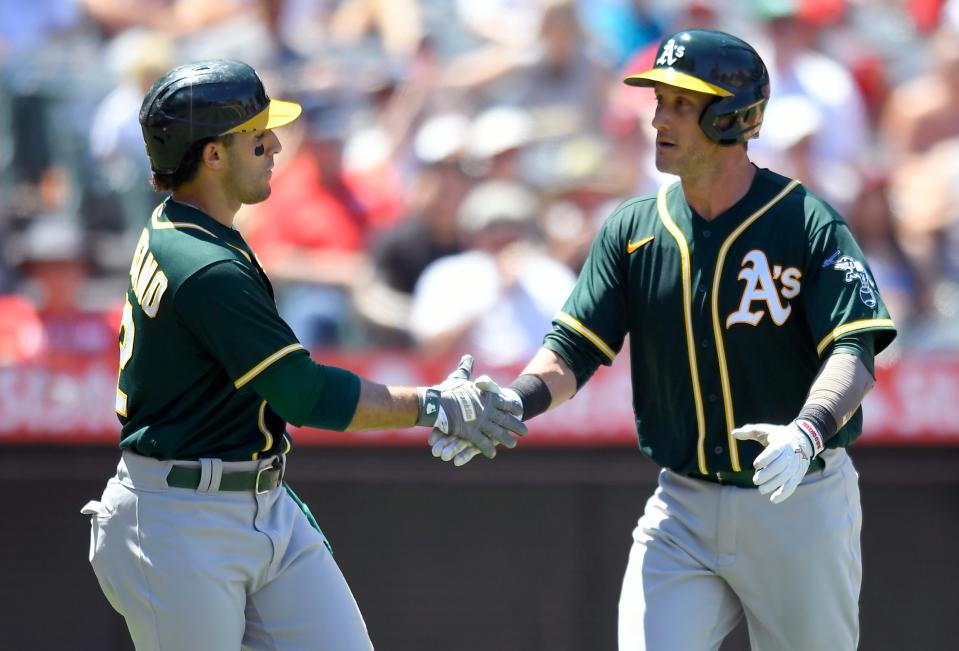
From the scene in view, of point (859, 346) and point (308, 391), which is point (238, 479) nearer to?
point (308, 391)

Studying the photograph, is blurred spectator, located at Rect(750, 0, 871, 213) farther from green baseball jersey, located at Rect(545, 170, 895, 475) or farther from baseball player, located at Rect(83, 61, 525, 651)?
baseball player, located at Rect(83, 61, 525, 651)

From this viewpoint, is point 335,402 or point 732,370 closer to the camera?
point 335,402

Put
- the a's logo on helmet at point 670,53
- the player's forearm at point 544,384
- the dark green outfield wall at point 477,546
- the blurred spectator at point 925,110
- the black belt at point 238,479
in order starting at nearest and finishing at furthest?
the black belt at point 238,479
the a's logo on helmet at point 670,53
the player's forearm at point 544,384
the dark green outfield wall at point 477,546
the blurred spectator at point 925,110

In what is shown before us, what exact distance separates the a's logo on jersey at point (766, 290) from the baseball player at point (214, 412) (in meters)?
0.80

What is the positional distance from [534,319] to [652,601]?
251 centimetres

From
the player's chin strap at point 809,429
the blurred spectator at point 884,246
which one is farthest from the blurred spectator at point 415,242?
the player's chin strap at point 809,429

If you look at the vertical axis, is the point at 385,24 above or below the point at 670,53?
above

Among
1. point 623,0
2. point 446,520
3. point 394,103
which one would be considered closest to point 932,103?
point 623,0

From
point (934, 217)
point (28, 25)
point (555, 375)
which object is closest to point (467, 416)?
point (555, 375)

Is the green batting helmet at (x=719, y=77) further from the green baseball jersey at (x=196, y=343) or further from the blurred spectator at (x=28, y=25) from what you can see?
the blurred spectator at (x=28, y=25)

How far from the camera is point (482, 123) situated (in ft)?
20.2

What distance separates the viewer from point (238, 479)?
311 centimetres

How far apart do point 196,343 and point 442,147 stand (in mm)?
3150

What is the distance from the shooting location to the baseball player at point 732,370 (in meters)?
3.27
